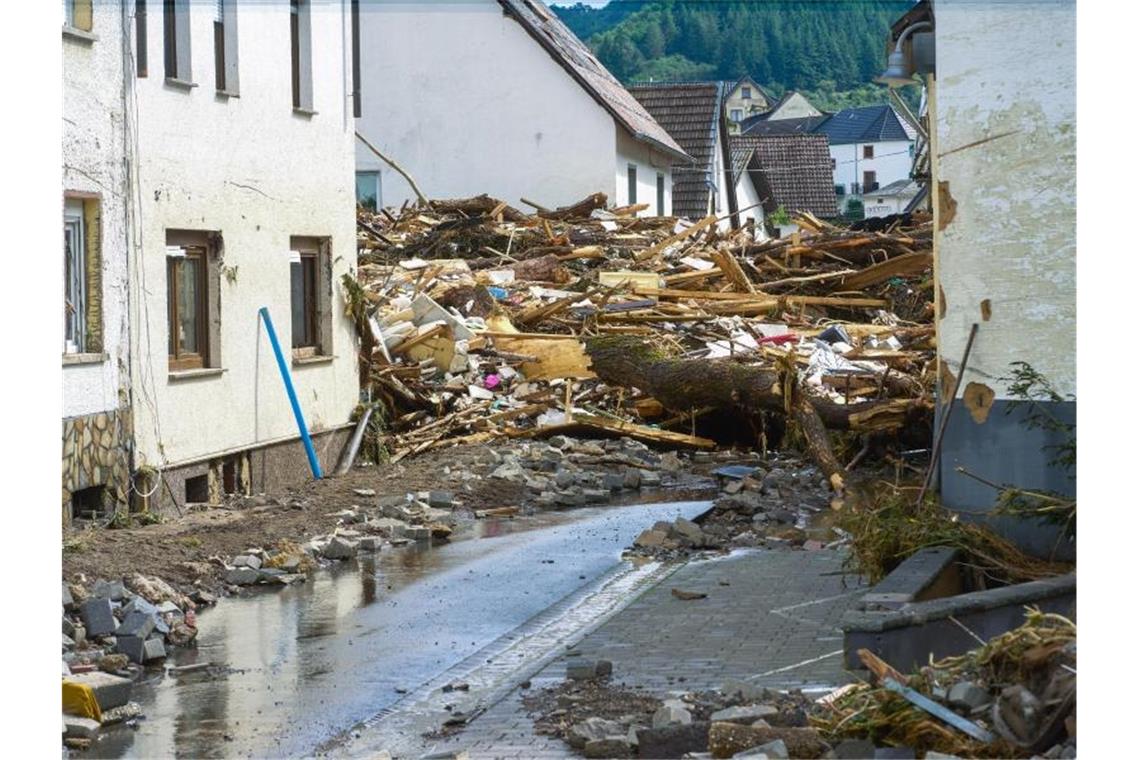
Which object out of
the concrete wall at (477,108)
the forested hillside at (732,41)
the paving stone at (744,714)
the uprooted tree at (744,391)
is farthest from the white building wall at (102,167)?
the forested hillside at (732,41)

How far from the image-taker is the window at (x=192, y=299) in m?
16.6

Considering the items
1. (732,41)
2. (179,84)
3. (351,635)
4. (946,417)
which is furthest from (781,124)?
(351,635)

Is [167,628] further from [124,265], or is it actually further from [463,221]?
[463,221]

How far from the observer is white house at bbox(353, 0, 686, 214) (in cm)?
3709

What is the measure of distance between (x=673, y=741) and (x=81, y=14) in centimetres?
1000

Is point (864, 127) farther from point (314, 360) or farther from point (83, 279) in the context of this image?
point (83, 279)

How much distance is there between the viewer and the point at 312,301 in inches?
797

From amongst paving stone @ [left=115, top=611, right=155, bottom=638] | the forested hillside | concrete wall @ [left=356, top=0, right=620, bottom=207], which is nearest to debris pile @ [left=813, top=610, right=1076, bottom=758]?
paving stone @ [left=115, top=611, right=155, bottom=638]

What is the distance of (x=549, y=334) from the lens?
23.7 metres

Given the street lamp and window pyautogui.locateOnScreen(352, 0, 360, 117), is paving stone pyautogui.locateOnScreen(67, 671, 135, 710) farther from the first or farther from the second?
window pyautogui.locateOnScreen(352, 0, 360, 117)

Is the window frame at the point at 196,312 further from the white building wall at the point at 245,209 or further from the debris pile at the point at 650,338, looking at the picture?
the debris pile at the point at 650,338

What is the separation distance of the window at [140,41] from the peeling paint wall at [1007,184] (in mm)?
7959
